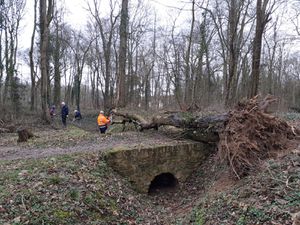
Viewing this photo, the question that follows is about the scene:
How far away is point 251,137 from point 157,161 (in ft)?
11.4

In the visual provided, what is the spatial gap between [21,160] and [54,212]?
3.50m

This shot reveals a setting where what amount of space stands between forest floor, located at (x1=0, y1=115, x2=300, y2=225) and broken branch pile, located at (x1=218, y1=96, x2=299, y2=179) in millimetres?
426

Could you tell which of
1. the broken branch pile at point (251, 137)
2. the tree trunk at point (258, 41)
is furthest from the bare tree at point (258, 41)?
the broken branch pile at point (251, 137)

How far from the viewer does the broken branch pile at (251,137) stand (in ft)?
24.6

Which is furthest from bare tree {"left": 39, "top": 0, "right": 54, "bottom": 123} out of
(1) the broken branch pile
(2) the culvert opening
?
(1) the broken branch pile

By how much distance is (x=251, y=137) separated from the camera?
26.1 ft

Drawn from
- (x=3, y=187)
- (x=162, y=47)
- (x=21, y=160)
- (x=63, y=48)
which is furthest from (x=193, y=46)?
(x=3, y=187)

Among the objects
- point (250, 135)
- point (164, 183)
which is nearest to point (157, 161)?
point (164, 183)

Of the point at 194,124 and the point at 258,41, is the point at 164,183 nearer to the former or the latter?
the point at 194,124

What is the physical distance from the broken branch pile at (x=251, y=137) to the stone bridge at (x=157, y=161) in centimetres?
245

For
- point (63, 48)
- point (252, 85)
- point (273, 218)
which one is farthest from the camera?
point (63, 48)

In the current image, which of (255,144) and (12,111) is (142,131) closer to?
(255,144)

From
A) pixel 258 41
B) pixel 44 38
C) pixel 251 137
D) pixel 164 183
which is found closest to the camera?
pixel 251 137

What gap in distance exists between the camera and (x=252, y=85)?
14.8m
